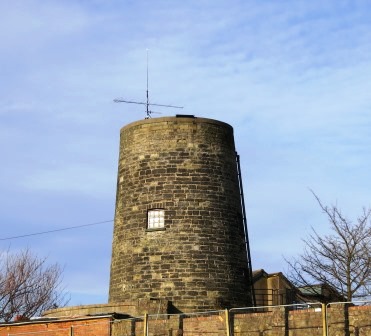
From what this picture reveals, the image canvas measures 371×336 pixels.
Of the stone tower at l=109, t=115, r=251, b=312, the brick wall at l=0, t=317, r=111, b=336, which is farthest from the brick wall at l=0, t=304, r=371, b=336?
the stone tower at l=109, t=115, r=251, b=312

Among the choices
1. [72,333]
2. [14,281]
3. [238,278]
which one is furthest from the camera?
[14,281]

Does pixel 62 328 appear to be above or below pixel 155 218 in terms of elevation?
below

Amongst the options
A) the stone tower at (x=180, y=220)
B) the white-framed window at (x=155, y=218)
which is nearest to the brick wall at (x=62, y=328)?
the stone tower at (x=180, y=220)

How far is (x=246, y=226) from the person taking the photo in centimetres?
3456

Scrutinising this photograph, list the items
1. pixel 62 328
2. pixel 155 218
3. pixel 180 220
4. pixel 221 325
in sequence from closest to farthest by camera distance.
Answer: pixel 221 325 → pixel 62 328 → pixel 180 220 → pixel 155 218

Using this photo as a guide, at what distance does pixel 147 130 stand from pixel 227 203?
12.7 feet

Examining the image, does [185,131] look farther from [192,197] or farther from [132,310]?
[132,310]

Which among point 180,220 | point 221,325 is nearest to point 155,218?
point 180,220

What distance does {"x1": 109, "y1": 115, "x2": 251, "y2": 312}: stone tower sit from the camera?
3216 centimetres

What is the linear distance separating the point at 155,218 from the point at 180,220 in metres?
0.93

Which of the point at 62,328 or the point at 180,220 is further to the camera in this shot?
the point at 180,220

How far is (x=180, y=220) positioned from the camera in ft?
107

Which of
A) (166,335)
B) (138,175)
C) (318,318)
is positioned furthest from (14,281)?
(318,318)

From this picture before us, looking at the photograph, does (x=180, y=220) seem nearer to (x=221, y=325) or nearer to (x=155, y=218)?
(x=155, y=218)
